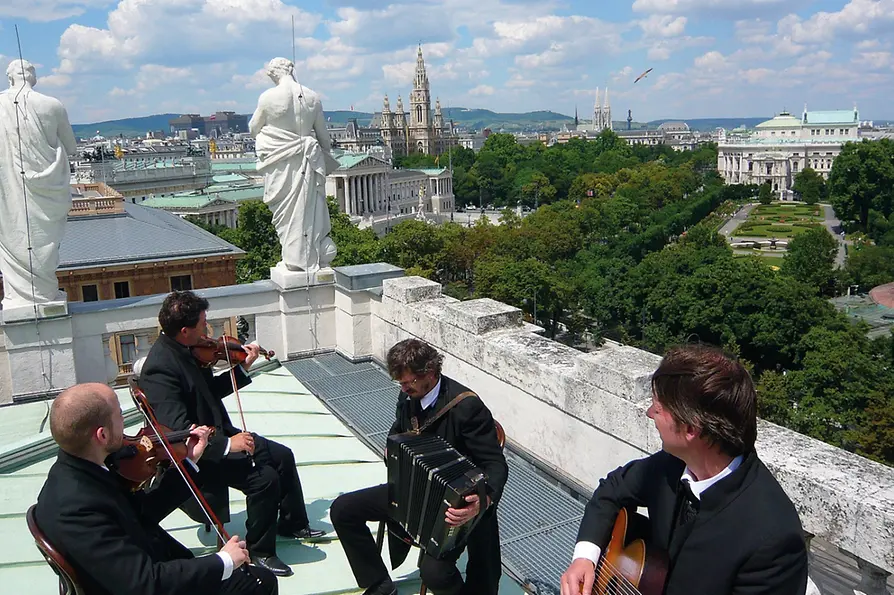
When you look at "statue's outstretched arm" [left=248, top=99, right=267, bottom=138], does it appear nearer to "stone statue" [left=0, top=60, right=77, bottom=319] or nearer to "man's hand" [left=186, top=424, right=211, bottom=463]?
"stone statue" [left=0, top=60, right=77, bottom=319]

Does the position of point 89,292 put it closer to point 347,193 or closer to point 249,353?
point 249,353

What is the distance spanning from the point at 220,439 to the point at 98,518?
151 cm

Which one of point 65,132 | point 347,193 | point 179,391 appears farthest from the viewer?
point 347,193

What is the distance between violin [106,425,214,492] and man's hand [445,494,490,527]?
151 centimetres

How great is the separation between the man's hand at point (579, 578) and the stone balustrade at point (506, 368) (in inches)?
66.0

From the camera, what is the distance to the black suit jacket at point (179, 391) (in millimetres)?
4973

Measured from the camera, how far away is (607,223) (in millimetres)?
75562

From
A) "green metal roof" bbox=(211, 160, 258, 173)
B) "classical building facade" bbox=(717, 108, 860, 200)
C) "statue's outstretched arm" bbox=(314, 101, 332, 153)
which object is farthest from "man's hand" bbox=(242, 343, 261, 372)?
"classical building facade" bbox=(717, 108, 860, 200)

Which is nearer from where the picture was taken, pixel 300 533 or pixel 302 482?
pixel 300 533

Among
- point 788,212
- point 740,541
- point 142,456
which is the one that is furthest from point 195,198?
point 788,212

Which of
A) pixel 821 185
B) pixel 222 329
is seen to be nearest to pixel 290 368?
pixel 222 329

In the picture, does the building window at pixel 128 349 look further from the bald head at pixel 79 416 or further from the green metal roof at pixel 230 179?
the green metal roof at pixel 230 179

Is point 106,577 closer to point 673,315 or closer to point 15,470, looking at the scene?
point 15,470

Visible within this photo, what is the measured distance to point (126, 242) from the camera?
93.6 ft
